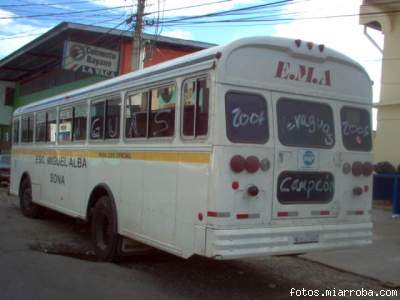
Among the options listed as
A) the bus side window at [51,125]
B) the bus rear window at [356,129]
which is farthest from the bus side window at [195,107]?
the bus side window at [51,125]

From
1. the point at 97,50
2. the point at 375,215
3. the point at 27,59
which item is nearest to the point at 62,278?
the point at 375,215

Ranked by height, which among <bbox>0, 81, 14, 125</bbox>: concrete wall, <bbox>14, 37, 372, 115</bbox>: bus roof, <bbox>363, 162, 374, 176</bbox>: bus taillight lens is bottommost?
<bbox>363, 162, 374, 176</bbox>: bus taillight lens

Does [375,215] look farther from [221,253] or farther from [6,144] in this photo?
[6,144]

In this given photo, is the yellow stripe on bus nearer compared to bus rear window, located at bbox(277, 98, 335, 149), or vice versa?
the yellow stripe on bus

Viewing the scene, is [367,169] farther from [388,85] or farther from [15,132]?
[15,132]

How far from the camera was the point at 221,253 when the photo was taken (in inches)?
219

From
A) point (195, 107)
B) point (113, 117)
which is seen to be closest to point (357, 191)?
point (195, 107)

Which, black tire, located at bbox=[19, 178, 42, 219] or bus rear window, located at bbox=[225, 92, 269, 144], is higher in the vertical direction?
bus rear window, located at bbox=[225, 92, 269, 144]

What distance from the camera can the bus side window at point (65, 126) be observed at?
9.85 m

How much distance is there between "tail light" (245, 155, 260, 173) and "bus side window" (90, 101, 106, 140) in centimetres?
327

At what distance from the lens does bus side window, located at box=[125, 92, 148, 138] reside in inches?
280

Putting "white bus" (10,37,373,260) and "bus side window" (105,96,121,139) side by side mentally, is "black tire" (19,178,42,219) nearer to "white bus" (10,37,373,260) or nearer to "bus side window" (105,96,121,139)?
"bus side window" (105,96,121,139)

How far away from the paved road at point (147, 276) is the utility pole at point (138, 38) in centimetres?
860

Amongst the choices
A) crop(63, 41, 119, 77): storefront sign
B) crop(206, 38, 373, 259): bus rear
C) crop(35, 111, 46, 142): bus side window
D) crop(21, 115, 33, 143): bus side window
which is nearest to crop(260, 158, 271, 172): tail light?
crop(206, 38, 373, 259): bus rear
